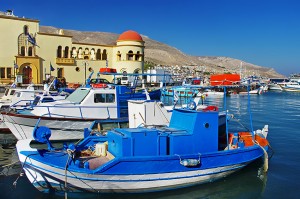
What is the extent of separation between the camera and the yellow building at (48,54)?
4044cm

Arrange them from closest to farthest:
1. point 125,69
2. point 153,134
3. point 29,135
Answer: point 153,134 → point 29,135 → point 125,69

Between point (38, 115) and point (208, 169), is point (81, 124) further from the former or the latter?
point (208, 169)

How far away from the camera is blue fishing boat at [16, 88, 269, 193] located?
9.27 meters

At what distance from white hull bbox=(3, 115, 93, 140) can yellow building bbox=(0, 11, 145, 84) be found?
24430 mm

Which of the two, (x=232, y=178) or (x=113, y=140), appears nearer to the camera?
(x=113, y=140)

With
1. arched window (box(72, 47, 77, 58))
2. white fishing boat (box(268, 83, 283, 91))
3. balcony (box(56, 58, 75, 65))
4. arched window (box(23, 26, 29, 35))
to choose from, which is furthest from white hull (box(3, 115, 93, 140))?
white fishing boat (box(268, 83, 283, 91))

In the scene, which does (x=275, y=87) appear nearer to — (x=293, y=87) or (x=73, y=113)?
(x=293, y=87)

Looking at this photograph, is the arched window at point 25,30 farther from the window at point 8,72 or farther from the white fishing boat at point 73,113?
the white fishing boat at point 73,113

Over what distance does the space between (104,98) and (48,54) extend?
98.1 ft

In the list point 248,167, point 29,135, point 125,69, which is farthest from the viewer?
point 125,69

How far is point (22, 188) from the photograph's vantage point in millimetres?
10383

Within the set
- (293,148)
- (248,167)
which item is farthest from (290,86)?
(248,167)

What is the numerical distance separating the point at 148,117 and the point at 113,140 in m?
3.94

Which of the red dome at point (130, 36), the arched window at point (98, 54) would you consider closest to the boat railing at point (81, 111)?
the red dome at point (130, 36)
